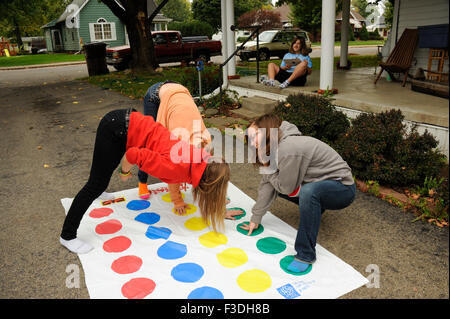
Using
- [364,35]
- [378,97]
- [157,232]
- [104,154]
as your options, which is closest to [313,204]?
[157,232]

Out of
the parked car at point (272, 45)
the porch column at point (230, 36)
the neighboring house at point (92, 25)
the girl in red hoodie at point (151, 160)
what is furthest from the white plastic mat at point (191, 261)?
the neighboring house at point (92, 25)

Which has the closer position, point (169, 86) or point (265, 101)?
point (169, 86)

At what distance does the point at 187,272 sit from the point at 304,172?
110 cm

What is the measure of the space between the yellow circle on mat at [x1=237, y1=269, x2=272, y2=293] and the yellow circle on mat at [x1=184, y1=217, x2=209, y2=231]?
777 millimetres

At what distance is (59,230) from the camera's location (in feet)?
10.3

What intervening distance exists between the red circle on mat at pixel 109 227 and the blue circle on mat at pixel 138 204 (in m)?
0.30

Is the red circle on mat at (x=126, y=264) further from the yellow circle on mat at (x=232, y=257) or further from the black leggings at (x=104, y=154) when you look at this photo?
the yellow circle on mat at (x=232, y=257)

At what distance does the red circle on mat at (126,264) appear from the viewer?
257cm

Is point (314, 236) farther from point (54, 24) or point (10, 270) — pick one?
point (54, 24)

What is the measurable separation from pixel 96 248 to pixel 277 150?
1.65m

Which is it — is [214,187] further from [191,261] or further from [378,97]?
[378,97]

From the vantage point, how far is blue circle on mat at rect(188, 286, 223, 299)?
2299mm
